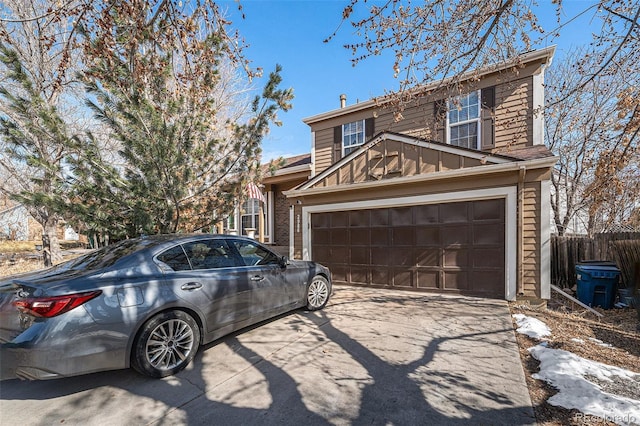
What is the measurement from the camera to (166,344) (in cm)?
309

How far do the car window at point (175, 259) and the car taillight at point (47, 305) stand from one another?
2.86ft

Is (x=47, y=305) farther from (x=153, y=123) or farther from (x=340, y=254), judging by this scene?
(x=340, y=254)

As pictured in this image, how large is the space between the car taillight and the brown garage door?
627 centimetres

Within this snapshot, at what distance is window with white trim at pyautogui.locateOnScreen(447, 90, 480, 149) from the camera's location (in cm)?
830

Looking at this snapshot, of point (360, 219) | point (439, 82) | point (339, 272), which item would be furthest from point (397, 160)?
point (339, 272)

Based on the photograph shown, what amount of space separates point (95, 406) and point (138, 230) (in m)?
3.59

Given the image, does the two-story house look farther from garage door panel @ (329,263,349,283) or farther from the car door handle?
the car door handle

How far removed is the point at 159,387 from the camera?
2871mm

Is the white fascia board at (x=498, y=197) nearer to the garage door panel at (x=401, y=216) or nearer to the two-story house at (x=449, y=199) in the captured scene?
the two-story house at (x=449, y=199)

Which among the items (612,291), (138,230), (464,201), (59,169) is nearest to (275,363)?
(138,230)

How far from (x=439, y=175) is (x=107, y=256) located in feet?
20.6

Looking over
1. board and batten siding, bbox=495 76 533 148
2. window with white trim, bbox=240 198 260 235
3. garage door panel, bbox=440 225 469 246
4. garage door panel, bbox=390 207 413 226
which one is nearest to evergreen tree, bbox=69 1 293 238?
garage door panel, bbox=390 207 413 226

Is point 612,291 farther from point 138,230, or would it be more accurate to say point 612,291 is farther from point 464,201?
point 138,230
